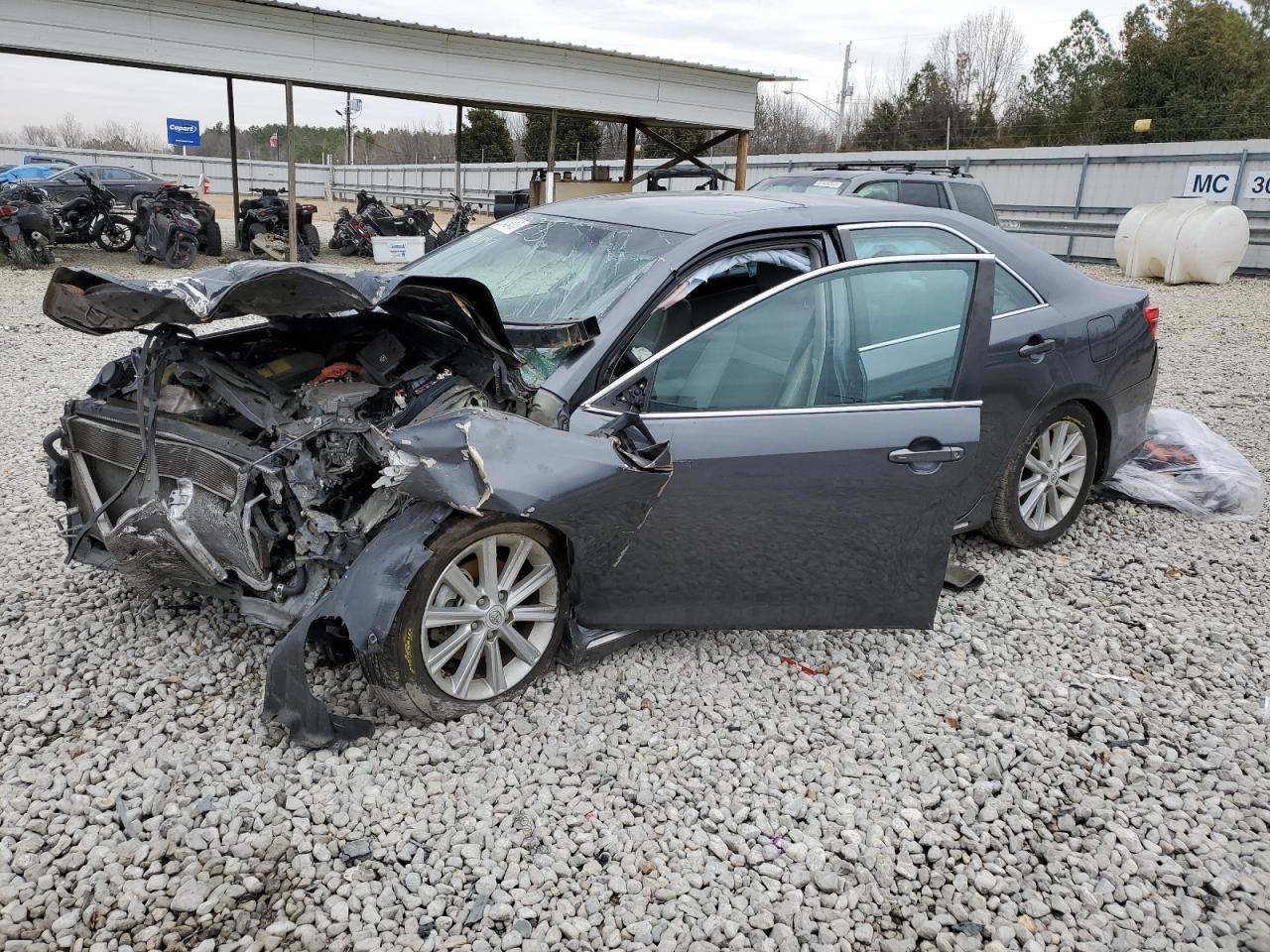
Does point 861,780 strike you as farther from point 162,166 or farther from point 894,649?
point 162,166

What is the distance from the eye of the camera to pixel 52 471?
12.3 feet

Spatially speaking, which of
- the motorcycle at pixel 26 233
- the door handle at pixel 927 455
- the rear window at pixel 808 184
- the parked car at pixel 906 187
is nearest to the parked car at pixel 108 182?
the motorcycle at pixel 26 233

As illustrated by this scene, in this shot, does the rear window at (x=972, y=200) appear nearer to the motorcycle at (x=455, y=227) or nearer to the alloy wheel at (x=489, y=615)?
the alloy wheel at (x=489, y=615)

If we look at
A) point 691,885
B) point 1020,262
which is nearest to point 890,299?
point 1020,262

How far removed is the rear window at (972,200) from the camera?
11125 mm

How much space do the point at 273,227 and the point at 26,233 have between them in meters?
4.26

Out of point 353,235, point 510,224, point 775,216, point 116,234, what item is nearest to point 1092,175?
point 353,235

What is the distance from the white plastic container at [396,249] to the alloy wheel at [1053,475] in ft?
45.8

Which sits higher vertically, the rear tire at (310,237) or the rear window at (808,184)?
the rear window at (808,184)

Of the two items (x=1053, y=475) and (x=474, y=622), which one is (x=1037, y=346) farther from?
(x=474, y=622)

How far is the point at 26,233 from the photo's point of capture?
14836mm

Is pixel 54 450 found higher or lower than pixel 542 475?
lower

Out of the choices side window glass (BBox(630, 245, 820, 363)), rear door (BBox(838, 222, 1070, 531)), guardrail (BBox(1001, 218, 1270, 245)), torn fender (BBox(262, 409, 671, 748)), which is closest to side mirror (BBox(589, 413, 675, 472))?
torn fender (BBox(262, 409, 671, 748))

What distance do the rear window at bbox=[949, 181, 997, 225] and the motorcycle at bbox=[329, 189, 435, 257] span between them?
1118cm
